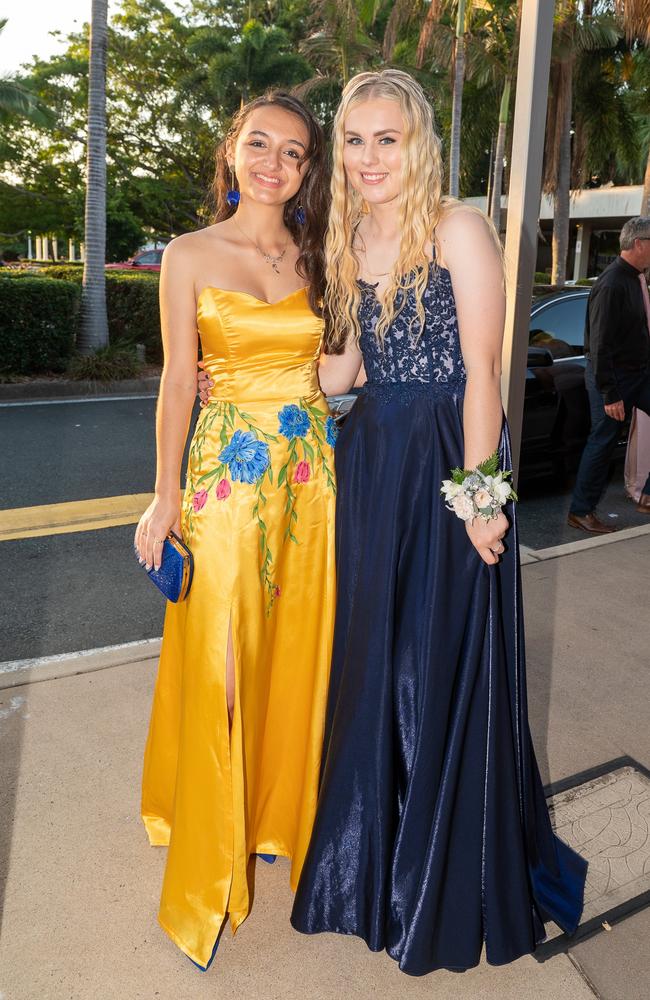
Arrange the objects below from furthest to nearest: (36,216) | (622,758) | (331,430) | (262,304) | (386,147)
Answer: (36,216)
(622,758)
(331,430)
(262,304)
(386,147)

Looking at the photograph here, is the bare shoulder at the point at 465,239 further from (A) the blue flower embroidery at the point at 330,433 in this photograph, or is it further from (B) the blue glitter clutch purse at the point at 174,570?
(B) the blue glitter clutch purse at the point at 174,570

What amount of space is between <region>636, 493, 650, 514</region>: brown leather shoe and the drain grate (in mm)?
3755

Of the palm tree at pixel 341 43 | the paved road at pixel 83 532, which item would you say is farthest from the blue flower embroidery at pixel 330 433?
the palm tree at pixel 341 43

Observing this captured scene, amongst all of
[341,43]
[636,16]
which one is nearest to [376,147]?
[636,16]

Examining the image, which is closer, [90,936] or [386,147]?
[386,147]

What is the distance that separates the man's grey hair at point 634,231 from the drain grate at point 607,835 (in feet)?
12.5

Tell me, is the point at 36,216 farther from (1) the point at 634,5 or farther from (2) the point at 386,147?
(2) the point at 386,147

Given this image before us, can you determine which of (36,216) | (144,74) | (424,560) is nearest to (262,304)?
(424,560)

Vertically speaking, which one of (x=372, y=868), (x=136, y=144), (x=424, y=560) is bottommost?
(x=372, y=868)

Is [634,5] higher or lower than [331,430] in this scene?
higher

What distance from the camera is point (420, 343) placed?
6.93 ft

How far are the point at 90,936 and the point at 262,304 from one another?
1777 millimetres

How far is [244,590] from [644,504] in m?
5.10

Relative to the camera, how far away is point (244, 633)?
222cm
